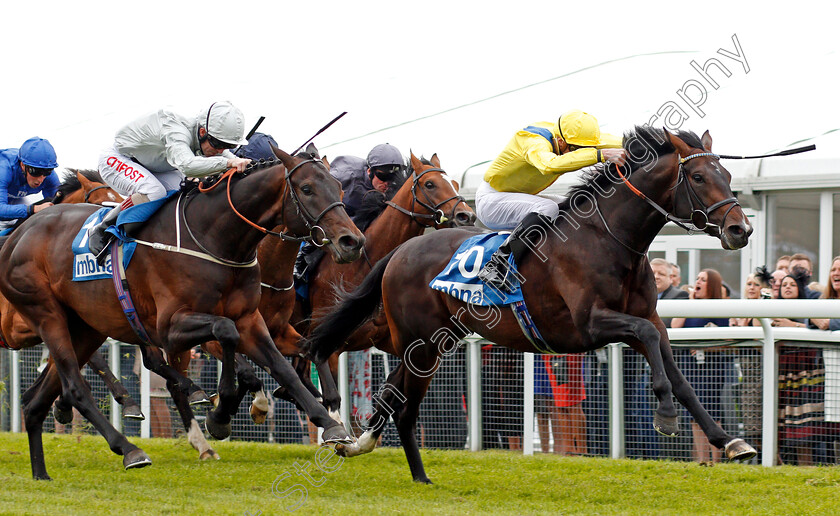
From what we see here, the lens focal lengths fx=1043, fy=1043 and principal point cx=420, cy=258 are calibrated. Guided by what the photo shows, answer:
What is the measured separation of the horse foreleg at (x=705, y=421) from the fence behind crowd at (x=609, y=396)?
1.56 metres

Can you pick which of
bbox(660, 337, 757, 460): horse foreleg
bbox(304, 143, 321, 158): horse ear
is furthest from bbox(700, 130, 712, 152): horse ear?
bbox(304, 143, 321, 158): horse ear

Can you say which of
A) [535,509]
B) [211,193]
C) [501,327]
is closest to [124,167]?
[211,193]

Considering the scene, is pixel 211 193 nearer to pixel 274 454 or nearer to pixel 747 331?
pixel 274 454

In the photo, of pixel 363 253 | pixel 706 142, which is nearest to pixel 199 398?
pixel 363 253

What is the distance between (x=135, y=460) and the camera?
5539 millimetres

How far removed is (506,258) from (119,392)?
3164 mm

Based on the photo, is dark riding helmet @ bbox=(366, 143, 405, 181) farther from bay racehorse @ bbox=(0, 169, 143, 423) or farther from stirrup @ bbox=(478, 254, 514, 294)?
stirrup @ bbox=(478, 254, 514, 294)

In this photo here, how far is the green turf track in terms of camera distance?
5.32 metres

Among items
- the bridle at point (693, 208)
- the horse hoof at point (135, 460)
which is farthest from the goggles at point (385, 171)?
the horse hoof at point (135, 460)

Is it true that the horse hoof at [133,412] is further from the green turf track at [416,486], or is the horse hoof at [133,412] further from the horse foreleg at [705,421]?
the horse foreleg at [705,421]

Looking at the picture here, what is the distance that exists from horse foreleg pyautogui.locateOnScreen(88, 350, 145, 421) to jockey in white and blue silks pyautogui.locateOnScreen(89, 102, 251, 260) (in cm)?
124

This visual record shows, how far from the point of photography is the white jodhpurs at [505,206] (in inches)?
239

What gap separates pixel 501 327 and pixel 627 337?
941 mm

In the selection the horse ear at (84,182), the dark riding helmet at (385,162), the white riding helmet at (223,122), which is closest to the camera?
the white riding helmet at (223,122)
